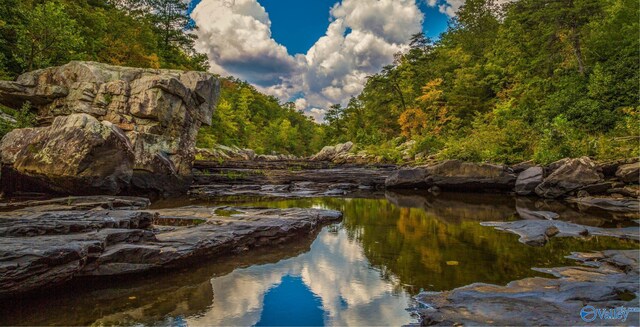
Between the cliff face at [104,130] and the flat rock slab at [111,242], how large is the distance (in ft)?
15.8

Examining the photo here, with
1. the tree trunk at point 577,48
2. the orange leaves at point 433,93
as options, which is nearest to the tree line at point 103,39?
the orange leaves at point 433,93

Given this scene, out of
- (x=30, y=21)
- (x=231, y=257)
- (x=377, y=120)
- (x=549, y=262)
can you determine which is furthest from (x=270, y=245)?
(x=377, y=120)

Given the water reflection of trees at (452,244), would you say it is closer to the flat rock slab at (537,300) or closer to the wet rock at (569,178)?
the flat rock slab at (537,300)

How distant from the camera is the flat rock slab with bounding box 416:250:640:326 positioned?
313 cm

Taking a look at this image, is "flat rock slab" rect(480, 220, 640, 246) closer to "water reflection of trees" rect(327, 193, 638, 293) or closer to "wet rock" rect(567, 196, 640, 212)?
"water reflection of trees" rect(327, 193, 638, 293)

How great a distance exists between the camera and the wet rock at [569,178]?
12859mm

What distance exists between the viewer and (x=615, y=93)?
19203 millimetres

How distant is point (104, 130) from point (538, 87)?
28387 millimetres

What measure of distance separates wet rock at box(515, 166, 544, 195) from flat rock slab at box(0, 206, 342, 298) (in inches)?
446

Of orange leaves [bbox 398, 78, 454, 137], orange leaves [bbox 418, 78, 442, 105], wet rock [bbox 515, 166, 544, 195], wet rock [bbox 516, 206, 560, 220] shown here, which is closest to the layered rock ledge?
wet rock [bbox 515, 166, 544, 195]

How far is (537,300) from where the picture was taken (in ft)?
11.7

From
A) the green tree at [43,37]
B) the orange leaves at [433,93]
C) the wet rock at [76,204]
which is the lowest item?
the wet rock at [76,204]

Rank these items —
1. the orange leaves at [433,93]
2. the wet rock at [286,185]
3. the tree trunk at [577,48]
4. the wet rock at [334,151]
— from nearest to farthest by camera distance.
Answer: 1. the wet rock at [286,185]
2. the tree trunk at [577,48]
3. the orange leaves at [433,93]
4. the wet rock at [334,151]

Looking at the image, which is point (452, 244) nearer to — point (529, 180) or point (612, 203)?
point (612, 203)
